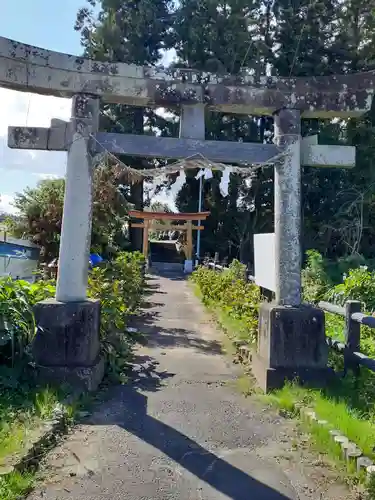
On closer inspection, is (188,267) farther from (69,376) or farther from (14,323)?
(14,323)

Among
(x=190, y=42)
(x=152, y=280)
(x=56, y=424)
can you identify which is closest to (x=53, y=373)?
(x=56, y=424)

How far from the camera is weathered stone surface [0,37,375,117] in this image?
534 centimetres

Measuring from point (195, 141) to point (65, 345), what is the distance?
8.97 ft

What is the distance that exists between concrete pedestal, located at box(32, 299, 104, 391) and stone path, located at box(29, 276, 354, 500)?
440 mm

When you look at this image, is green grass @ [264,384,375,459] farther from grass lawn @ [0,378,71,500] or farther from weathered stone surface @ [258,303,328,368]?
grass lawn @ [0,378,71,500]

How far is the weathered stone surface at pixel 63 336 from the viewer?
5059mm

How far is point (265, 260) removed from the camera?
637cm

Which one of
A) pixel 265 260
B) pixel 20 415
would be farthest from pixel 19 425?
pixel 265 260

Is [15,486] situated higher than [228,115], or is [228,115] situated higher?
[228,115]

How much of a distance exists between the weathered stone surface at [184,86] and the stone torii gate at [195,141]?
12 millimetres

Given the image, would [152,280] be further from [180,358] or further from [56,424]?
[56,424]

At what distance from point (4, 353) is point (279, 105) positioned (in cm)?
420

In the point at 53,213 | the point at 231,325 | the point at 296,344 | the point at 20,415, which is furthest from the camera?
the point at 53,213

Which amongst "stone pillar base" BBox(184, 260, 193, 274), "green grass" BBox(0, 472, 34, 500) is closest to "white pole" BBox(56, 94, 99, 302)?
"green grass" BBox(0, 472, 34, 500)
